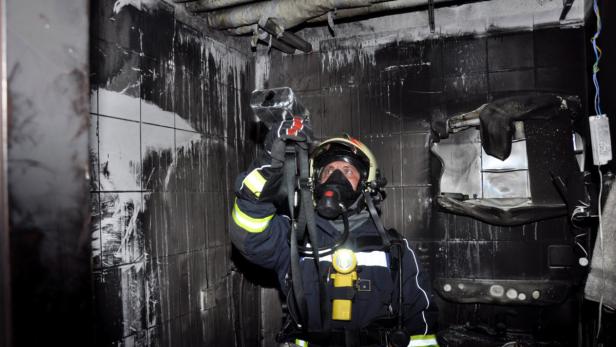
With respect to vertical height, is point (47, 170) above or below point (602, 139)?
below

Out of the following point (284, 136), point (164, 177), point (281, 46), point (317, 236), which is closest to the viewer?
point (284, 136)

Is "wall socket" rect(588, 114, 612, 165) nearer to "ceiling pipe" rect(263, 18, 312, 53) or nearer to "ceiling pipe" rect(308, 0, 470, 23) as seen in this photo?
"ceiling pipe" rect(308, 0, 470, 23)

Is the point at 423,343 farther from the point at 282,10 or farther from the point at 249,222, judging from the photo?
the point at 282,10

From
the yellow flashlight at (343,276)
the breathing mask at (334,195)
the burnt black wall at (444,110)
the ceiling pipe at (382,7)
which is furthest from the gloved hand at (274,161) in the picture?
the burnt black wall at (444,110)

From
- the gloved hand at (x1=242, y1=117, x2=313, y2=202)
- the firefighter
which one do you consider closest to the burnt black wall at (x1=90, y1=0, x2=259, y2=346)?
the firefighter

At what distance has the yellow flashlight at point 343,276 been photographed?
2299 mm

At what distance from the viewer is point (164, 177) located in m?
2.93

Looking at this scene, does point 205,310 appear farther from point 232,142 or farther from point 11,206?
point 11,206

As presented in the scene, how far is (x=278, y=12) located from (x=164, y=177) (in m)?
1.69

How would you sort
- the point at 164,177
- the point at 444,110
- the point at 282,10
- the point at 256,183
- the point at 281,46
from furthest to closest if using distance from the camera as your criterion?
the point at 281,46
the point at 444,110
the point at 282,10
the point at 164,177
the point at 256,183

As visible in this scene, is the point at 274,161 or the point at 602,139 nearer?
the point at 274,161

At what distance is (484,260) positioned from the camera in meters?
3.53

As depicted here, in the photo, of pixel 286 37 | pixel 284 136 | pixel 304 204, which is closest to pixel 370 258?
pixel 304 204

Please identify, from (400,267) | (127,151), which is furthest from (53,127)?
(400,267)
